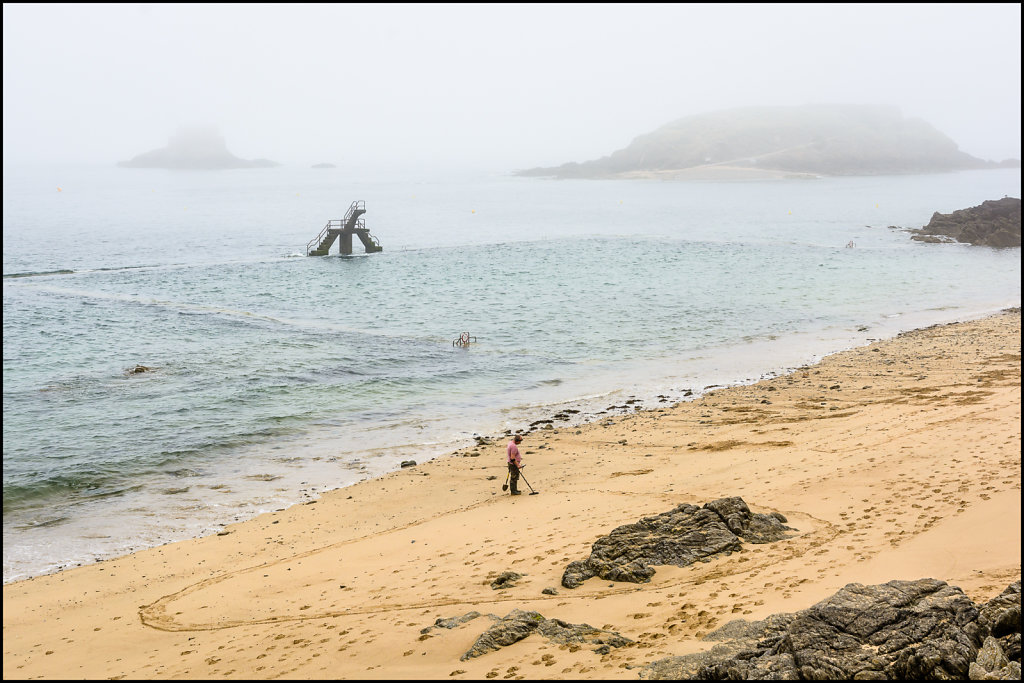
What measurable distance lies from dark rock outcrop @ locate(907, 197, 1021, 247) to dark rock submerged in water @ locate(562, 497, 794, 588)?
226 feet

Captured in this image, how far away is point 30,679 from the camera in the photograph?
10.6 metres

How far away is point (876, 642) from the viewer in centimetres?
766

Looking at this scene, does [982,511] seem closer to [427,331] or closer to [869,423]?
[869,423]

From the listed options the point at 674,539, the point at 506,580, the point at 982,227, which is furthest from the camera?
the point at 982,227

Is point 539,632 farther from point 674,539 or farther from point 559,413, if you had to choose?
point 559,413

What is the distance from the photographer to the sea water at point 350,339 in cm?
A: 2058

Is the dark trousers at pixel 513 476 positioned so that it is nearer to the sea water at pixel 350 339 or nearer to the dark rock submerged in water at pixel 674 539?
the sea water at pixel 350 339

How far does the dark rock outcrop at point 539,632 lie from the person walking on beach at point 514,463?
280 inches

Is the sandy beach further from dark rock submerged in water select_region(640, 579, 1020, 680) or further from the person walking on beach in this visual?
dark rock submerged in water select_region(640, 579, 1020, 680)

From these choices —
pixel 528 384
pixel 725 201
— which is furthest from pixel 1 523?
pixel 725 201

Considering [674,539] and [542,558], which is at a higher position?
[674,539]

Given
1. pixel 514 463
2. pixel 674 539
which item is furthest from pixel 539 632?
pixel 514 463

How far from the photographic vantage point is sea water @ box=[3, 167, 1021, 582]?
20578 millimetres

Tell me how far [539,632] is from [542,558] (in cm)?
318
